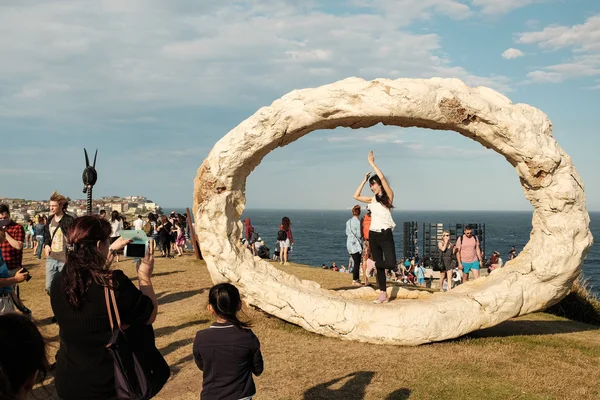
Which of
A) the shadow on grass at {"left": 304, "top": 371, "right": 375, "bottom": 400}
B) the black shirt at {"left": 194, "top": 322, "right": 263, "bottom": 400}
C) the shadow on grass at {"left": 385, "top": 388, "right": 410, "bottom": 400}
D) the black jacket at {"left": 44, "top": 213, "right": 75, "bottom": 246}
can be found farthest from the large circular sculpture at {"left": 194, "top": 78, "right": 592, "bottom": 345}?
the black shirt at {"left": 194, "top": 322, "right": 263, "bottom": 400}

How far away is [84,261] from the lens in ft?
10.6

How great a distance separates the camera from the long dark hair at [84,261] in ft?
10.3

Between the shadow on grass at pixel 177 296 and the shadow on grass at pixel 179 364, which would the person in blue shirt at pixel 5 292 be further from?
the shadow on grass at pixel 177 296

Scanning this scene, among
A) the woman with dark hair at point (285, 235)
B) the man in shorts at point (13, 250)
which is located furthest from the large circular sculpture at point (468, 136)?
the woman with dark hair at point (285, 235)

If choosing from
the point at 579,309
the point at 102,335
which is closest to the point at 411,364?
the point at 102,335

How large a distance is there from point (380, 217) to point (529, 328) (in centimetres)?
318

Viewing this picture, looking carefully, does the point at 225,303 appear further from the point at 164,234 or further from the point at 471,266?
the point at 164,234

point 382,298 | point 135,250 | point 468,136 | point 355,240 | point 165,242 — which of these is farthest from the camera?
point 165,242

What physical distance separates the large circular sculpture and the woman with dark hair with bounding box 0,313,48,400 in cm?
590

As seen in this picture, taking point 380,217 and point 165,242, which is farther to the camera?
point 165,242

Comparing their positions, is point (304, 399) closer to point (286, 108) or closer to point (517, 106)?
point (286, 108)

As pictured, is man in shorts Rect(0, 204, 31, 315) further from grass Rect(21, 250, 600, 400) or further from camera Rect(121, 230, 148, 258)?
camera Rect(121, 230, 148, 258)

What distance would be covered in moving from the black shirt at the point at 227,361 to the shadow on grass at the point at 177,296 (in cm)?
718

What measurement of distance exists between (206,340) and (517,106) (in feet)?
20.1
